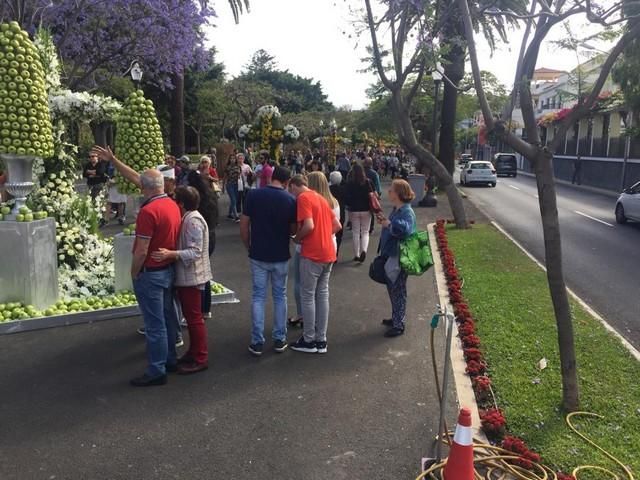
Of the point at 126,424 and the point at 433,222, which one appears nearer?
the point at 126,424

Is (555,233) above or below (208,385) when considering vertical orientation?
above

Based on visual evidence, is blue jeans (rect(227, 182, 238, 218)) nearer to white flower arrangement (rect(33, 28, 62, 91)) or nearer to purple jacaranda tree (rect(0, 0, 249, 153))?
purple jacaranda tree (rect(0, 0, 249, 153))

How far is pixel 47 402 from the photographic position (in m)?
4.62

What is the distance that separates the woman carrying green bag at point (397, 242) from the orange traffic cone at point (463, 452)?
9.66 feet

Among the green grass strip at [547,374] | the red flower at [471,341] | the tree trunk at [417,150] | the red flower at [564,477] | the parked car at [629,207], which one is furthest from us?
the parked car at [629,207]

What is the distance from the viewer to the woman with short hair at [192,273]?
5082mm

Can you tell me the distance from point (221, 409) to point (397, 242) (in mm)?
2714

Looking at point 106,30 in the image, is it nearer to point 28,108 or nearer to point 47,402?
point 28,108

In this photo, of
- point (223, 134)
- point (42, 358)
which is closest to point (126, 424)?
point (42, 358)

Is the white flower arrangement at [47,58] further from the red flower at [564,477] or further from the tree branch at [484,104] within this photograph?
the red flower at [564,477]

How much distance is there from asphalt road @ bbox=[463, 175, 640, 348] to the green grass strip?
65cm

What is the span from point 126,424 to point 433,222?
12556 mm

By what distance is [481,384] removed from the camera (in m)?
4.85

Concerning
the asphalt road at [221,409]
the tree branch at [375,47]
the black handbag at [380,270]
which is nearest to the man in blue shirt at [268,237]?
the asphalt road at [221,409]
